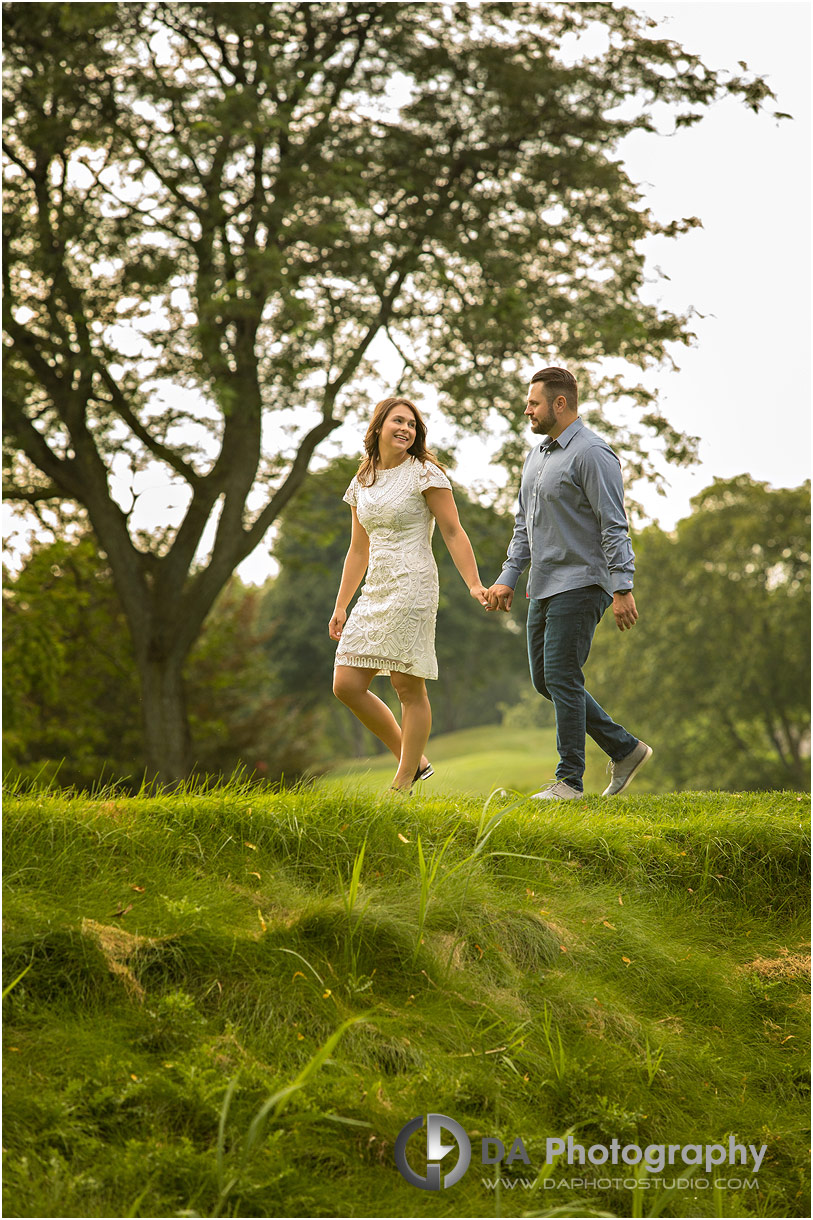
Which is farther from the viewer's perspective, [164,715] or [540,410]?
[164,715]

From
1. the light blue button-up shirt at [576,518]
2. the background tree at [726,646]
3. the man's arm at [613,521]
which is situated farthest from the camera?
the background tree at [726,646]

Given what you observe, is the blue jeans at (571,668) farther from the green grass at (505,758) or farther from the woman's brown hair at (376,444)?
the green grass at (505,758)

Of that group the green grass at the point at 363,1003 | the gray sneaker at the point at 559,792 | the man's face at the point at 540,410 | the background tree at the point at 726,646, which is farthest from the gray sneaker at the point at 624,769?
the background tree at the point at 726,646

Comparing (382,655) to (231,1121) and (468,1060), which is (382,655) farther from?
(231,1121)

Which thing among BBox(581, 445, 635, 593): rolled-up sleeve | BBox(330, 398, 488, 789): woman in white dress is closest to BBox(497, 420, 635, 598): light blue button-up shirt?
BBox(581, 445, 635, 593): rolled-up sleeve

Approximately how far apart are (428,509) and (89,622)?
508 inches

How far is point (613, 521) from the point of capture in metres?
5.33

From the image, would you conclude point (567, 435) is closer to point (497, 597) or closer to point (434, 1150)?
point (497, 597)

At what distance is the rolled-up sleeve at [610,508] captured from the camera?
520 cm

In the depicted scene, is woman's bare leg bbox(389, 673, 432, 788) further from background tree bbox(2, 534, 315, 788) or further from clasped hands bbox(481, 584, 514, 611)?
background tree bbox(2, 534, 315, 788)

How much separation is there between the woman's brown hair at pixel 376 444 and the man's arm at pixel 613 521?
32.9 inches

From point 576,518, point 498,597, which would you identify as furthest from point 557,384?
point 498,597

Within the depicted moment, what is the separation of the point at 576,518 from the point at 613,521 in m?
0.26

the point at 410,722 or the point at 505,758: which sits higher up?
the point at 410,722
